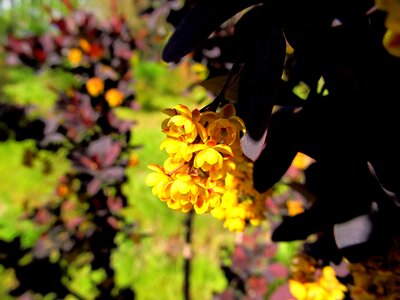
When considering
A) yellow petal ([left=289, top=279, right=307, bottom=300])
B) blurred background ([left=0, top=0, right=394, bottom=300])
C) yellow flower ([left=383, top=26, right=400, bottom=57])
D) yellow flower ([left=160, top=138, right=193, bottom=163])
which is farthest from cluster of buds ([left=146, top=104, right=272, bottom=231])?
blurred background ([left=0, top=0, right=394, bottom=300])

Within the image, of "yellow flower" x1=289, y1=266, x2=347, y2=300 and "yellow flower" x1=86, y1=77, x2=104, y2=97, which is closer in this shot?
"yellow flower" x1=289, y1=266, x2=347, y2=300

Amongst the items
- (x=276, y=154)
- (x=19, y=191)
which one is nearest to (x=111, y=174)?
(x=276, y=154)

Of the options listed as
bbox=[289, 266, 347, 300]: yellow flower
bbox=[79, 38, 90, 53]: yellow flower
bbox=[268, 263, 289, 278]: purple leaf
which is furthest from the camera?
bbox=[79, 38, 90, 53]: yellow flower

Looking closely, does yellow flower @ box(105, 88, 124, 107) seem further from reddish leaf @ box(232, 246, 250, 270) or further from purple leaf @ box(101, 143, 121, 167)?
reddish leaf @ box(232, 246, 250, 270)

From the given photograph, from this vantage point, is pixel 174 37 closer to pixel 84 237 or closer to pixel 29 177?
pixel 84 237

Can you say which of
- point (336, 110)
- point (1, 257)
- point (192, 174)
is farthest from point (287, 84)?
point (1, 257)

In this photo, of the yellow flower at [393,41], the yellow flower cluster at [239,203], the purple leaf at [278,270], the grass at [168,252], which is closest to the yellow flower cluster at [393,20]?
the yellow flower at [393,41]

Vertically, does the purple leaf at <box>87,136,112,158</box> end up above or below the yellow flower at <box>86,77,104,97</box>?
below
